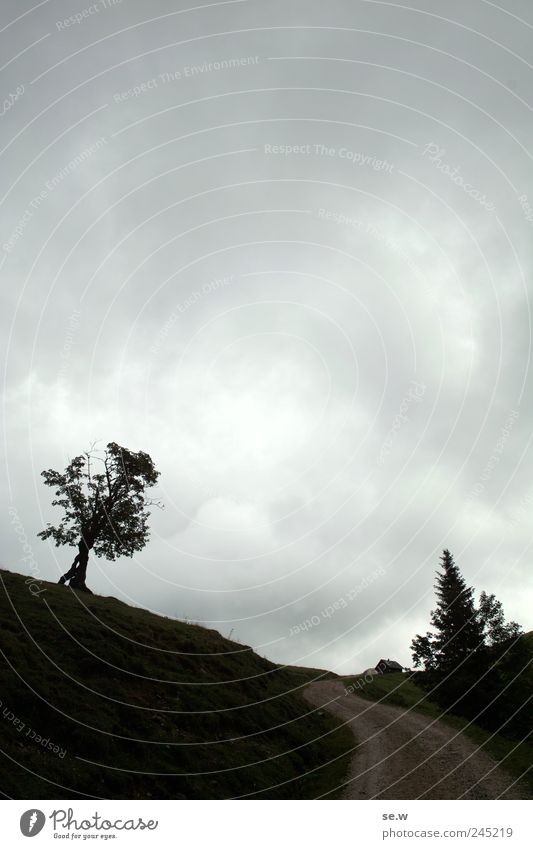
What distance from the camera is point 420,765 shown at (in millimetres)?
20391

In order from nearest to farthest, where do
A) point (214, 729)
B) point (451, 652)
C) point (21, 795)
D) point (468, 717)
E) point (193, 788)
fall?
point (21, 795)
point (193, 788)
point (214, 729)
point (468, 717)
point (451, 652)

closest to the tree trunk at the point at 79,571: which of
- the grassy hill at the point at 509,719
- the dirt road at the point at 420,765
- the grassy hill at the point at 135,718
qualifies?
the grassy hill at the point at 135,718

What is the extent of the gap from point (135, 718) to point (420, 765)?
13.3 m

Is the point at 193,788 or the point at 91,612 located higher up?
the point at 91,612

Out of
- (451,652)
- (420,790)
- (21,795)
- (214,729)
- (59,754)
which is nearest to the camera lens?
(21,795)

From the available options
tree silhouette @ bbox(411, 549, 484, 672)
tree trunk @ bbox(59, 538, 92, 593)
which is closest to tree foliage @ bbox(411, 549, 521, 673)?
tree silhouette @ bbox(411, 549, 484, 672)

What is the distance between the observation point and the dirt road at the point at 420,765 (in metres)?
17.0

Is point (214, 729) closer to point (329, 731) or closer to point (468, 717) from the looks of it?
point (329, 731)

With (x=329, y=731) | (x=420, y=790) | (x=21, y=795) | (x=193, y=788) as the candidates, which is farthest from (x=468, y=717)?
(x=21, y=795)

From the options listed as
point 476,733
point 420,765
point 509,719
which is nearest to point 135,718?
point 420,765

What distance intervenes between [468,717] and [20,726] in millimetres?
26468

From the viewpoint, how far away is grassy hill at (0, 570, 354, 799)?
46.4ft

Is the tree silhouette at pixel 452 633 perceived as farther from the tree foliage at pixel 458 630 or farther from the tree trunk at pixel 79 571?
the tree trunk at pixel 79 571

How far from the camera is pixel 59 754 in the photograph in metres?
14.0
